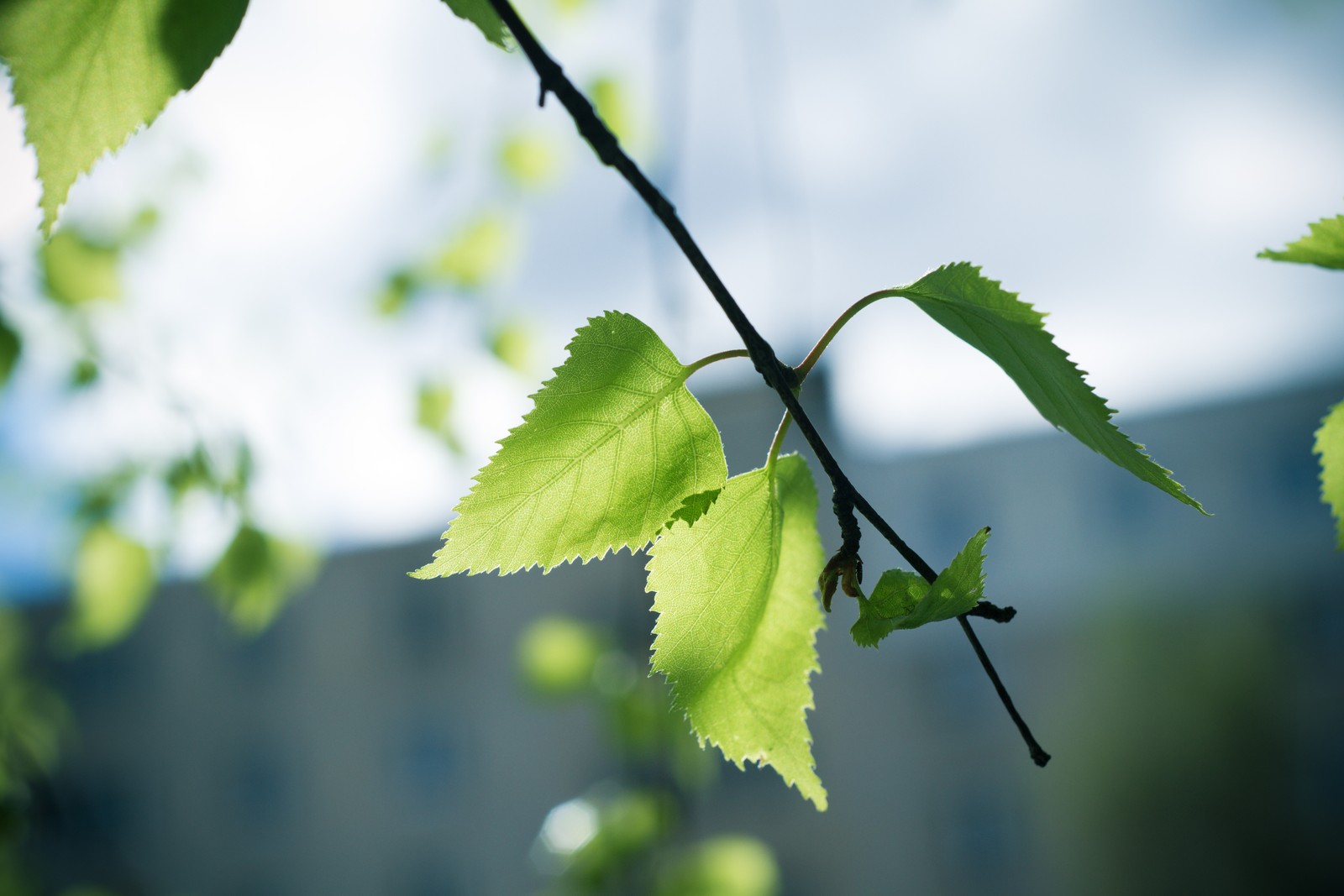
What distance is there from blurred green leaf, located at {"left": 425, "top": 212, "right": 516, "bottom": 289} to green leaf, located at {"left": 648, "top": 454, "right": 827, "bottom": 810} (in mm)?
1080

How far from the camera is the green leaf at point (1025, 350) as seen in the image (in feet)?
0.87

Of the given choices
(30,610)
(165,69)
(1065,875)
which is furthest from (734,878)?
(30,610)

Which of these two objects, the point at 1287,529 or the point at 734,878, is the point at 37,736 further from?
the point at 1287,529

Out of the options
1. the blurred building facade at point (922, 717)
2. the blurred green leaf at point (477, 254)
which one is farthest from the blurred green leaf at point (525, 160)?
the blurred building facade at point (922, 717)

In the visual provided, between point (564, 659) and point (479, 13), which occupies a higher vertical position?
point (479, 13)

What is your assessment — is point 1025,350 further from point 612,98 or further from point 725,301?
point 612,98

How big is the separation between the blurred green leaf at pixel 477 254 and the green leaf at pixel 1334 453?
113 centimetres

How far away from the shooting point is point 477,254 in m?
1.32

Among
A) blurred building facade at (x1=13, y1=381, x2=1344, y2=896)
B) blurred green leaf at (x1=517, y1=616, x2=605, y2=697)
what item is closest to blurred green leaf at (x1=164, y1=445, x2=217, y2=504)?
blurred green leaf at (x1=517, y1=616, x2=605, y2=697)

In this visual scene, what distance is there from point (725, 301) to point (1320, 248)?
0.25 metres

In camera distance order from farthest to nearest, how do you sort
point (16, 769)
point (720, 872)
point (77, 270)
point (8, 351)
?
point (720, 872) < point (16, 769) < point (77, 270) < point (8, 351)

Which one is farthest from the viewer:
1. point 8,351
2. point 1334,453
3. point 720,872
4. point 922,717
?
point 922,717

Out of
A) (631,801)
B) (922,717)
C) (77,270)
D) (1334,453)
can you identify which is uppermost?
(77,270)

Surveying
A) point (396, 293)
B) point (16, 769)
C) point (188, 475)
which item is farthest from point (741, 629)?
point (16, 769)
